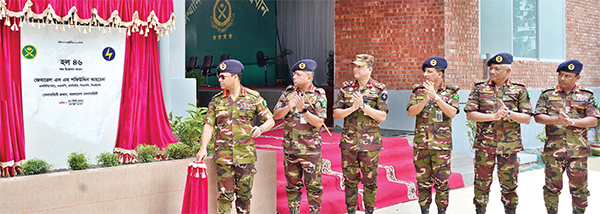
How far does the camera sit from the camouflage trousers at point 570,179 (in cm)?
487

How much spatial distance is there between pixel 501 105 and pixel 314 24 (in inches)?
402

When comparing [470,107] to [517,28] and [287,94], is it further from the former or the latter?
[517,28]

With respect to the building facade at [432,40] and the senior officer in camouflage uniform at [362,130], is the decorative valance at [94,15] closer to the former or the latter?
the senior officer in camouflage uniform at [362,130]

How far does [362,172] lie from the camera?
4902 millimetres

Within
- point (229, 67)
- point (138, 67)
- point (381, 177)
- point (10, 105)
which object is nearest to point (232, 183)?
point (229, 67)

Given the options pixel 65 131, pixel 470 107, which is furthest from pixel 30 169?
pixel 470 107

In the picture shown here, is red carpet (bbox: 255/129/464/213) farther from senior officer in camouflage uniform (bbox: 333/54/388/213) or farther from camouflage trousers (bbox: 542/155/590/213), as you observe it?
camouflage trousers (bbox: 542/155/590/213)

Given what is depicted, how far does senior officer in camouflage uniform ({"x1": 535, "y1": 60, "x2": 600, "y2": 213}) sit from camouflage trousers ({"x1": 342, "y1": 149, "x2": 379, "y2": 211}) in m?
1.61

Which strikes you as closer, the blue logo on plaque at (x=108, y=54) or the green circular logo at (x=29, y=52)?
the green circular logo at (x=29, y=52)

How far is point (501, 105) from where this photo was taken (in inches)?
189

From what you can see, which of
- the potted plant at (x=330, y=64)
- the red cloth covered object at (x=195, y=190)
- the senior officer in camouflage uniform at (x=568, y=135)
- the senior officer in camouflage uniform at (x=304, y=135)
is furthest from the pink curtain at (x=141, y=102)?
the potted plant at (x=330, y=64)

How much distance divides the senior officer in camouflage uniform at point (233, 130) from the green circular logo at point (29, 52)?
1.54 m

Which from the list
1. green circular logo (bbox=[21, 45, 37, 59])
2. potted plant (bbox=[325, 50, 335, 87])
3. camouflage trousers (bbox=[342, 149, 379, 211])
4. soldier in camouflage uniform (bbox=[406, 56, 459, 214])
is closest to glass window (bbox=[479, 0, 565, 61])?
potted plant (bbox=[325, 50, 335, 87])

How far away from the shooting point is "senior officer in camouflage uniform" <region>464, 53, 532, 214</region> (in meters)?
4.80
